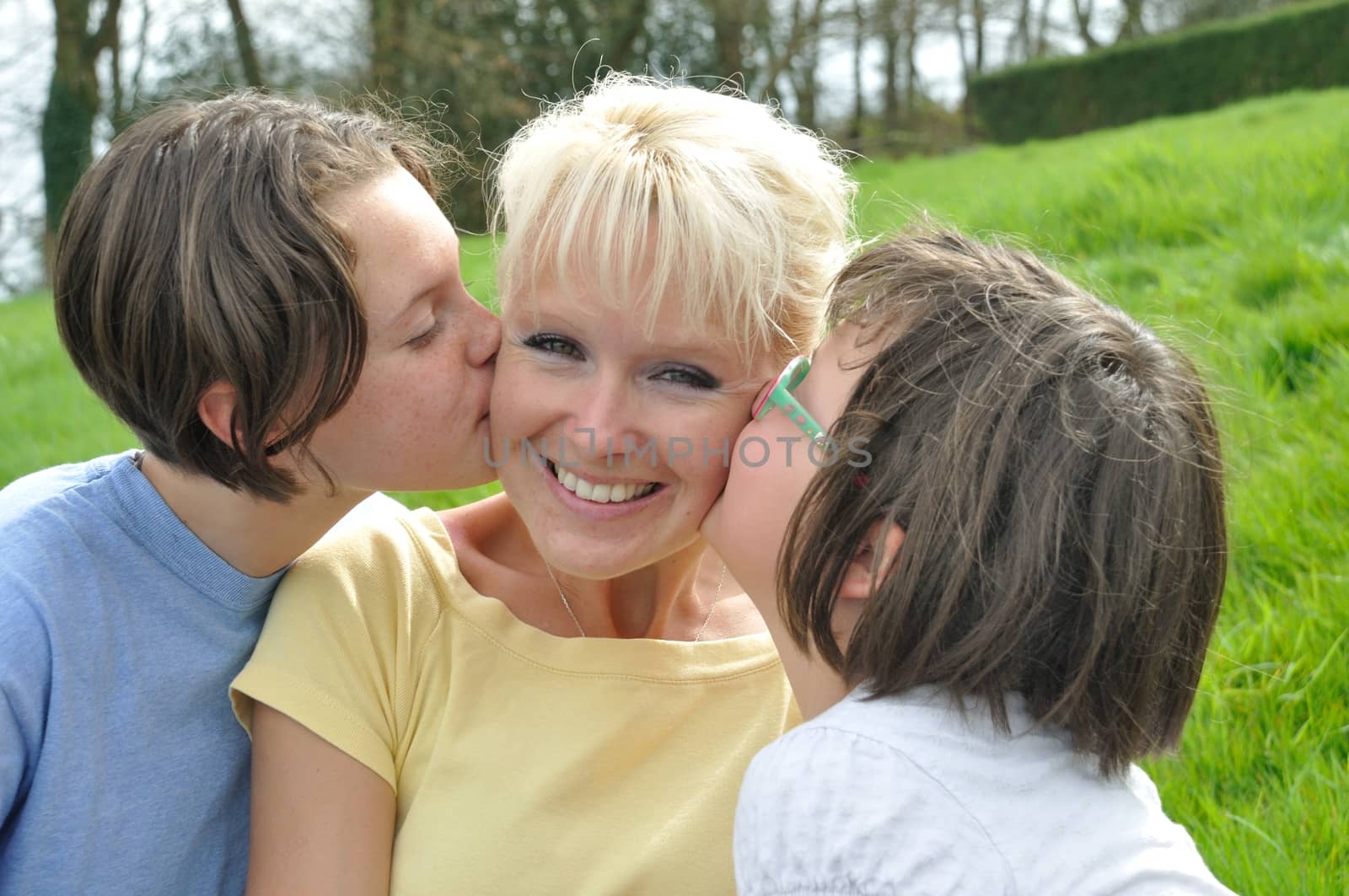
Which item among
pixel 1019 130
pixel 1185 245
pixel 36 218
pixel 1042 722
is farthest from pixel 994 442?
pixel 1019 130

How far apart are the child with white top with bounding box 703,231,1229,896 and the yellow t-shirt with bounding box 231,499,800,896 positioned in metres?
0.42

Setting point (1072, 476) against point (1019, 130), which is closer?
point (1072, 476)

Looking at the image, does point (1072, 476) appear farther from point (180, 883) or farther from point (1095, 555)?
point (180, 883)

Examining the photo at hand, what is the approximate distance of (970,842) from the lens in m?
1.51

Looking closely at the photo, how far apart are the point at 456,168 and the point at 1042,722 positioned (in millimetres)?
1931

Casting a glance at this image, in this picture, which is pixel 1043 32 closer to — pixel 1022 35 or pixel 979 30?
pixel 1022 35

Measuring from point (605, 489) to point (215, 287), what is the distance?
695 millimetres

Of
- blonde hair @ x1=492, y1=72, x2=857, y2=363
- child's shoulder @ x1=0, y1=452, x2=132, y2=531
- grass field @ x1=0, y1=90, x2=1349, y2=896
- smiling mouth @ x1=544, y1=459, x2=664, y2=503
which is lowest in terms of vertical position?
grass field @ x1=0, y1=90, x2=1349, y2=896

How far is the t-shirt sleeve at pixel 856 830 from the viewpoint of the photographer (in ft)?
4.90

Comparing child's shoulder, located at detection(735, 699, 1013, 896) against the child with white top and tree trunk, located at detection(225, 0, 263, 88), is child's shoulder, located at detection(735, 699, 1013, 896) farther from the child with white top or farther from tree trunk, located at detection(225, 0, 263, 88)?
tree trunk, located at detection(225, 0, 263, 88)

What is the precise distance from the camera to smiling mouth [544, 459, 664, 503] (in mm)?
2162

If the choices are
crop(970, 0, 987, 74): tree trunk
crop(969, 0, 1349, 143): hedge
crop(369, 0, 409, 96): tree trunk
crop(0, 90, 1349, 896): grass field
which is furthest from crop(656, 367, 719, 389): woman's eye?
crop(970, 0, 987, 74): tree trunk

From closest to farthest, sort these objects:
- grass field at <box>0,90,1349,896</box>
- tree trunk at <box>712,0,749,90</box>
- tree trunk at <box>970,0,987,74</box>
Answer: grass field at <box>0,90,1349,896</box> < tree trunk at <box>712,0,749,90</box> < tree trunk at <box>970,0,987,74</box>

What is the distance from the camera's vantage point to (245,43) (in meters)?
15.5
